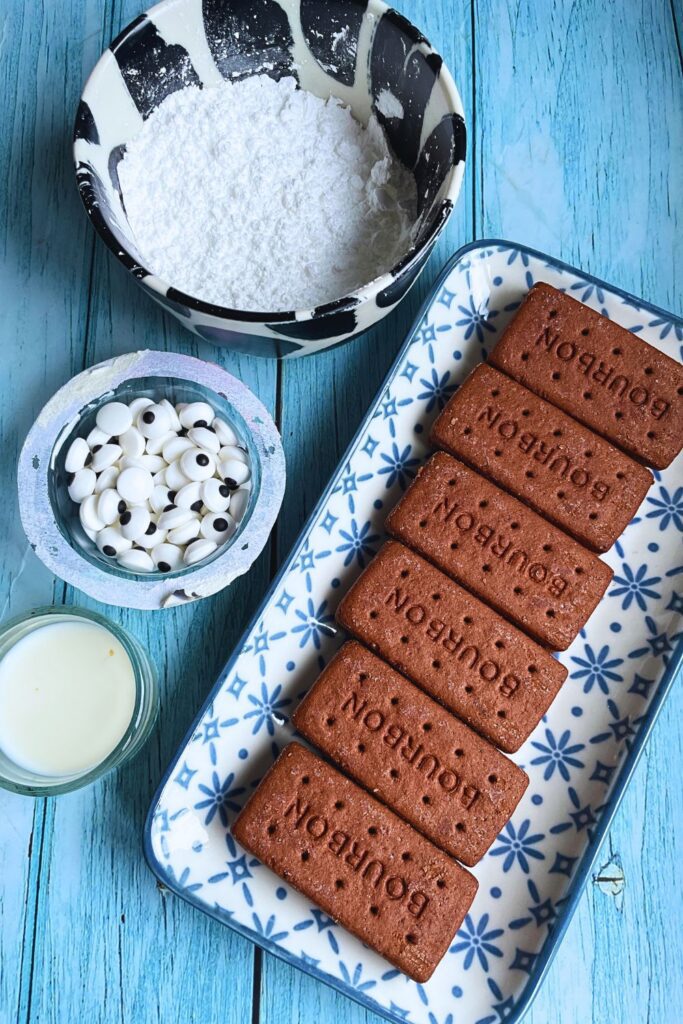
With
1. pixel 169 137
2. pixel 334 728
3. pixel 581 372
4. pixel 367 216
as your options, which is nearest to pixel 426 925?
pixel 334 728

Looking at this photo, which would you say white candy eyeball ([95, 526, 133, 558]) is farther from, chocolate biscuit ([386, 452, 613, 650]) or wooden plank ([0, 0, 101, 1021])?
chocolate biscuit ([386, 452, 613, 650])

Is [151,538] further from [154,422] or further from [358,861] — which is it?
[358,861]

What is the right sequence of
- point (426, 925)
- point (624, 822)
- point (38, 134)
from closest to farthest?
point (426, 925), point (624, 822), point (38, 134)

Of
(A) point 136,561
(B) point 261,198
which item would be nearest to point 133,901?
(A) point 136,561

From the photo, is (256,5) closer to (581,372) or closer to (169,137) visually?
(169,137)

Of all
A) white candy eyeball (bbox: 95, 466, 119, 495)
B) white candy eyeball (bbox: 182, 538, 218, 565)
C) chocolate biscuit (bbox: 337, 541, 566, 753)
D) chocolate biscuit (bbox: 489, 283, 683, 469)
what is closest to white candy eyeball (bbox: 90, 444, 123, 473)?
white candy eyeball (bbox: 95, 466, 119, 495)
